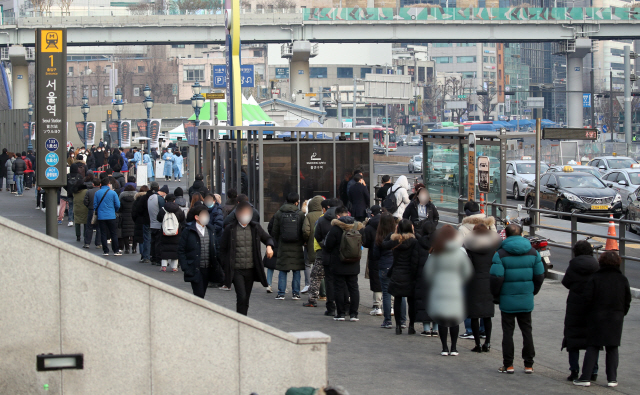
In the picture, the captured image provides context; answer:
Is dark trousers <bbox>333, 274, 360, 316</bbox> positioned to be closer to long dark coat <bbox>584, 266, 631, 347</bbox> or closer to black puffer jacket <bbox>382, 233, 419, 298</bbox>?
black puffer jacket <bbox>382, 233, 419, 298</bbox>

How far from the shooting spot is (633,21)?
61.0 metres

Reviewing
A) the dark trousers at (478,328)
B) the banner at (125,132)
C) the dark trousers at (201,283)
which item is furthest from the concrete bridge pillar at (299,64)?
the dark trousers at (478,328)

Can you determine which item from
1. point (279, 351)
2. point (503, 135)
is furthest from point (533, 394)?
point (503, 135)

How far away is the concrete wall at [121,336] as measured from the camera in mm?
6941

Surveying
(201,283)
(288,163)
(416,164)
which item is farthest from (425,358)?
(416,164)

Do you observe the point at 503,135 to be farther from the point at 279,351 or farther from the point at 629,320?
the point at 279,351

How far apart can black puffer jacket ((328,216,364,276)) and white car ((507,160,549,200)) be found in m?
21.9

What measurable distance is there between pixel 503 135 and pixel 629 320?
8.20 meters

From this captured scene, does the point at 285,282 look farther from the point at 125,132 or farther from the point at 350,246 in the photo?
the point at 125,132

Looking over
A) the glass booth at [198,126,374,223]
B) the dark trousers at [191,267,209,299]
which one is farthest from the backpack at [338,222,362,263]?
the glass booth at [198,126,374,223]

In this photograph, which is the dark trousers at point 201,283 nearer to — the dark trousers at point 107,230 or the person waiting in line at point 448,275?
the person waiting in line at point 448,275

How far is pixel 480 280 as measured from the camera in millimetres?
9195

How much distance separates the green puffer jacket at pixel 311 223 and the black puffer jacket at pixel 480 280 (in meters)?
3.79

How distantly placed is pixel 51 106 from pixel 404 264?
469 centimetres
